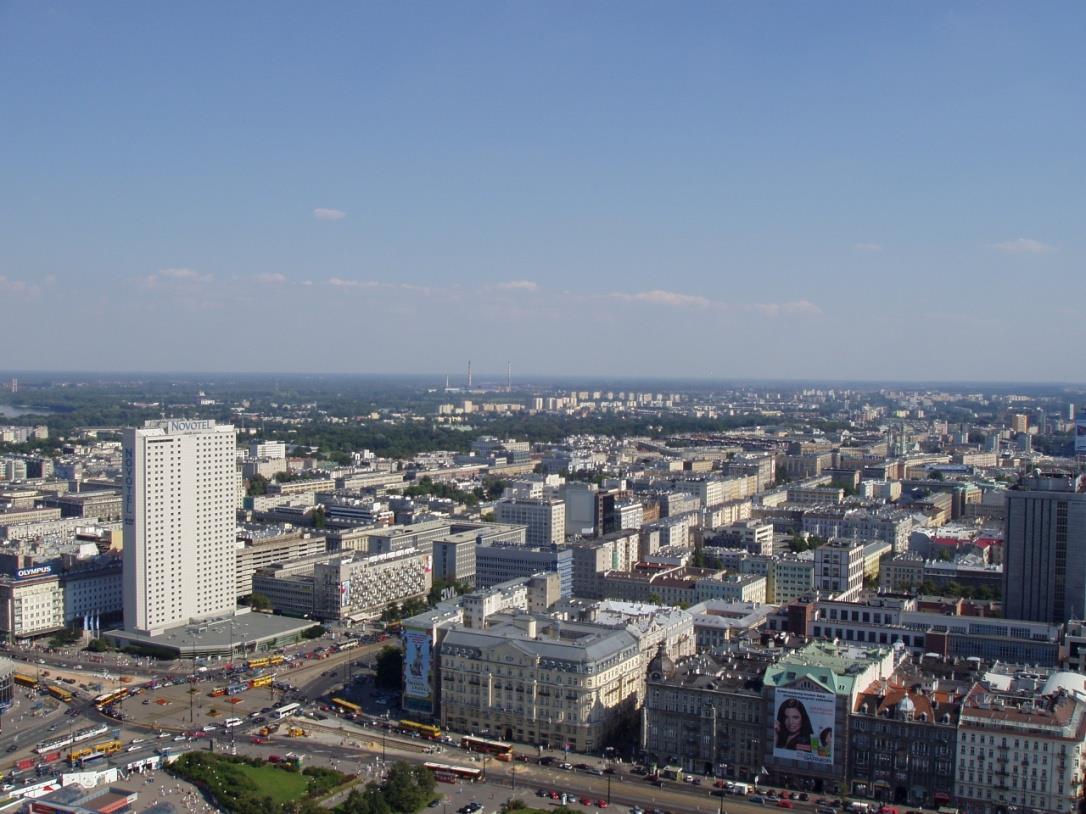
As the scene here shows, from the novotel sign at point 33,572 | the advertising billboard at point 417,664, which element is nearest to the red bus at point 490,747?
the advertising billboard at point 417,664

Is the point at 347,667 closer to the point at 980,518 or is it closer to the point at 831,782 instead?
the point at 831,782

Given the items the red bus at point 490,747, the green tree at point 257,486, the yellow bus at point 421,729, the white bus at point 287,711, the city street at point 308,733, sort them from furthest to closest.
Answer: the green tree at point 257,486, the white bus at point 287,711, the yellow bus at point 421,729, the red bus at point 490,747, the city street at point 308,733

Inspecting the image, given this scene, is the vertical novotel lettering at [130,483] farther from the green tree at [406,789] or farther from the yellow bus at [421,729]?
the green tree at [406,789]

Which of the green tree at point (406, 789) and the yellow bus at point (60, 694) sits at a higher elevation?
the green tree at point (406, 789)

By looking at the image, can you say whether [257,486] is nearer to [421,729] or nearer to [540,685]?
[421,729]

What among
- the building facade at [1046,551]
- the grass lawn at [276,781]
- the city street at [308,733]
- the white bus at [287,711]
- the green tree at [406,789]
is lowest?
the city street at [308,733]

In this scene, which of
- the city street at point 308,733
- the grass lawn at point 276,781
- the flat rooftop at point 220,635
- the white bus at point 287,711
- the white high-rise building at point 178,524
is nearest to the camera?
the grass lawn at point 276,781

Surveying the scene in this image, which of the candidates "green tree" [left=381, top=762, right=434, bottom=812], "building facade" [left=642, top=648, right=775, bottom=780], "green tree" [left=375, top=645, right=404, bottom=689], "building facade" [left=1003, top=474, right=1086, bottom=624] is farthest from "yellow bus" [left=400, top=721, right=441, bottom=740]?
"building facade" [left=1003, top=474, right=1086, bottom=624]

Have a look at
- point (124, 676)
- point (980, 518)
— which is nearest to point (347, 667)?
point (124, 676)
